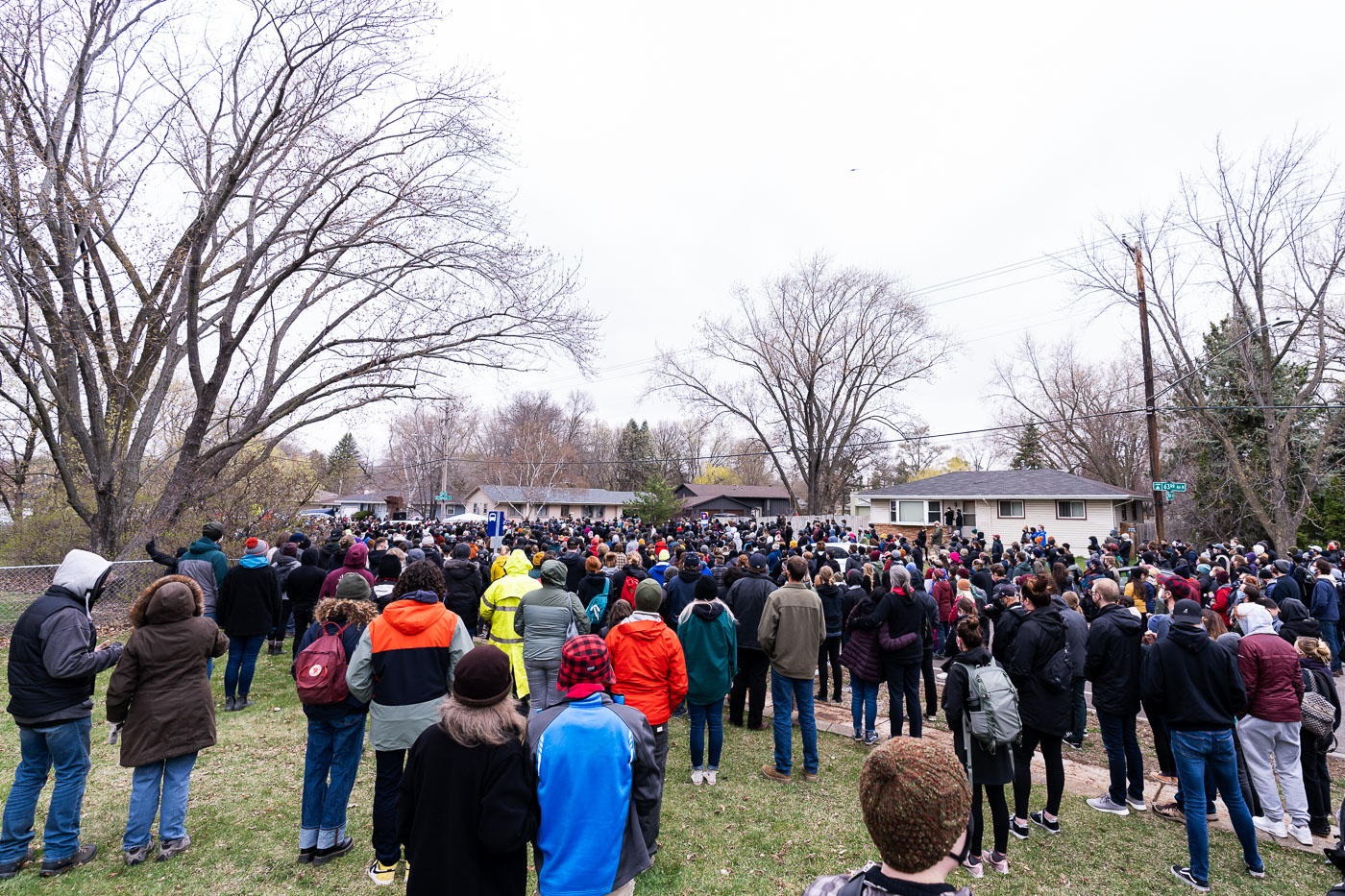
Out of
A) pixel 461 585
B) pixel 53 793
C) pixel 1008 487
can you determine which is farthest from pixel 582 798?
pixel 1008 487

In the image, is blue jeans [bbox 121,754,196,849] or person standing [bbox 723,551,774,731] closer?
blue jeans [bbox 121,754,196,849]

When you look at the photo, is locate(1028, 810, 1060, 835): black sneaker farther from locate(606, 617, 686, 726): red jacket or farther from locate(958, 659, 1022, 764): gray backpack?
locate(606, 617, 686, 726): red jacket

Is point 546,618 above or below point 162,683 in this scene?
above

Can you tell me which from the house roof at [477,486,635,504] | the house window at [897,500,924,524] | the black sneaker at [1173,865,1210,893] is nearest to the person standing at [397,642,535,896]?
the black sneaker at [1173,865,1210,893]

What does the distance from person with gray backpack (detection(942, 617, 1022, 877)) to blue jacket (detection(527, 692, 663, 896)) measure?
2.49m

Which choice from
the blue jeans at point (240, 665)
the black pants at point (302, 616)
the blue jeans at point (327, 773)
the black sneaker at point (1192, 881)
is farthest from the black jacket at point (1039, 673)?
the black pants at point (302, 616)

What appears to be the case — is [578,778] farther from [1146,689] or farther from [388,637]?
[1146,689]

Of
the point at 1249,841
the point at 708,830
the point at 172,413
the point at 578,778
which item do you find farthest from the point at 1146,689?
the point at 172,413

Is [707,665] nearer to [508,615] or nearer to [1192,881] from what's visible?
[508,615]

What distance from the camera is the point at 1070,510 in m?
29.8

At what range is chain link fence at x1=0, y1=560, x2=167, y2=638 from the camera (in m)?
9.11

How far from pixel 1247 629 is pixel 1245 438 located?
24792 millimetres

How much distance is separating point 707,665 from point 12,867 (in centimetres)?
471

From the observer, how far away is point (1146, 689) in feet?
14.6
